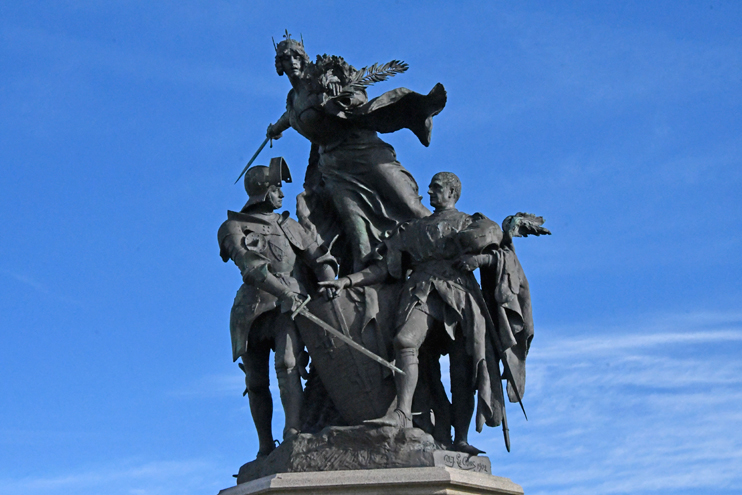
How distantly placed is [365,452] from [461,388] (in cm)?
127

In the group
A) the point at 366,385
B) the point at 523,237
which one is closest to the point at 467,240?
the point at 523,237

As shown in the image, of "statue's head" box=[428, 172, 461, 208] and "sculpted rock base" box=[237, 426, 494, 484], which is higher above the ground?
"statue's head" box=[428, 172, 461, 208]

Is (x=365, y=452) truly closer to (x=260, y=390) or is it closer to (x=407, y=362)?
(x=407, y=362)

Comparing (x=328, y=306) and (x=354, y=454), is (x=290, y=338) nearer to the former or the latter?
(x=328, y=306)

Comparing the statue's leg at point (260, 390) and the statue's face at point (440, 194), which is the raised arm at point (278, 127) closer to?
the statue's face at point (440, 194)

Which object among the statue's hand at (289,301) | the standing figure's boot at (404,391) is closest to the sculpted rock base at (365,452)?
the standing figure's boot at (404,391)

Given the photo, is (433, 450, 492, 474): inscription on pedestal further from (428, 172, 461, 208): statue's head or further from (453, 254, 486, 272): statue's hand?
(428, 172, 461, 208): statue's head

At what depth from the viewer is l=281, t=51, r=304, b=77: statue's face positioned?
12578mm

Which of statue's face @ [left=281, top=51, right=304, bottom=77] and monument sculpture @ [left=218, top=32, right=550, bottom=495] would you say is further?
statue's face @ [left=281, top=51, right=304, bottom=77]

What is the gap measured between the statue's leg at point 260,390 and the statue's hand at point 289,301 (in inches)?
31.7

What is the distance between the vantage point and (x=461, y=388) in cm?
1150

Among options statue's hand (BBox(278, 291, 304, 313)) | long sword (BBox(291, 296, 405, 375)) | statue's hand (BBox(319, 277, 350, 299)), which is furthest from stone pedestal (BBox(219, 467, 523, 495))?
statue's hand (BBox(319, 277, 350, 299))

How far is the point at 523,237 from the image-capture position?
11.8m

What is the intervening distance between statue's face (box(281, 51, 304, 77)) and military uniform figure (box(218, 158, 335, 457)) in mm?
1098
